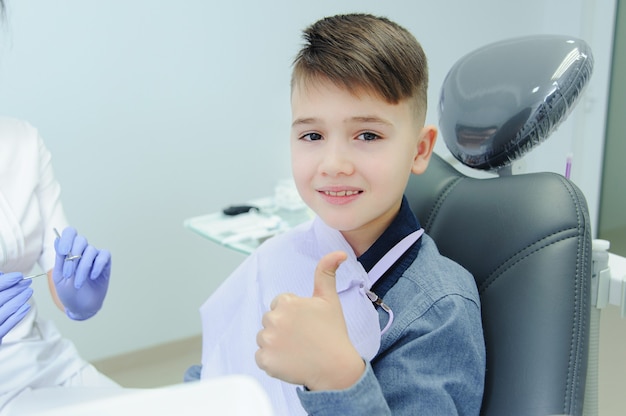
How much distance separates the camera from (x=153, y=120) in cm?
244

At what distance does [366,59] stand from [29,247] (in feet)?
2.97

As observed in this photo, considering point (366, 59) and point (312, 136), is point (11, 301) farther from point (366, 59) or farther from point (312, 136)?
point (366, 59)

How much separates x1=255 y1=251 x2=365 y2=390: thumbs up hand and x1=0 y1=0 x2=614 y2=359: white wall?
6.11ft

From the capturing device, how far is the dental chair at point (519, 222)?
2.82 ft

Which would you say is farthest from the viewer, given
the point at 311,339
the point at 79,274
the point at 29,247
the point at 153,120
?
the point at 153,120

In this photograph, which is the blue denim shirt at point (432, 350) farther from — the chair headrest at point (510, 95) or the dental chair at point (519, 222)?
the chair headrest at point (510, 95)

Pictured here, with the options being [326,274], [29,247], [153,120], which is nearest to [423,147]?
[326,274]

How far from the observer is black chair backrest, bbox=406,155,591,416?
2.79ft

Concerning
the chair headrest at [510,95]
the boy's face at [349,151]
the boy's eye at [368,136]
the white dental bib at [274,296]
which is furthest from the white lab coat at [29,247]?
the chair headrest at [510,95]

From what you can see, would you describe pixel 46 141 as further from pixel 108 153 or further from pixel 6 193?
pixel 6 193

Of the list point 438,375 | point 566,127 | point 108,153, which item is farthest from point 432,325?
point 566,127

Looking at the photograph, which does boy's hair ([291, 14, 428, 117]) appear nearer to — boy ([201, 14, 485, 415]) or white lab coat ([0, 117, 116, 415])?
boy ([201, 14, 485, 415])

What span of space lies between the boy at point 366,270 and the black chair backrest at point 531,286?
0.19 ft

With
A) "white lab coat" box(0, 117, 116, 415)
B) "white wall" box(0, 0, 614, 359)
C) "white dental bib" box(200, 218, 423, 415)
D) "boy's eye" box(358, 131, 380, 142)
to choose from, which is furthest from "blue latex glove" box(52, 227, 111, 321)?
"white wall" box(0, 0, 614, 359)
